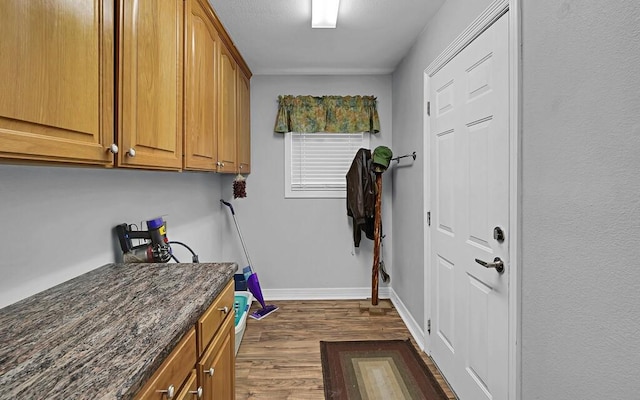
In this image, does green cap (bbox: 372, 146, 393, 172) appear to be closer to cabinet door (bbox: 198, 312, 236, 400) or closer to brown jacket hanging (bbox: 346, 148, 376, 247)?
brown jacket hanging (bbox: 346, 148, 376, 247)

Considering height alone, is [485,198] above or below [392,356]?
above

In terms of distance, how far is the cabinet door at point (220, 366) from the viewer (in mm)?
1228

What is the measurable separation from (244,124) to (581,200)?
2874 millimetres

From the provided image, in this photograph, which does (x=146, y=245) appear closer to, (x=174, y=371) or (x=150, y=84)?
(x=150, y=84)

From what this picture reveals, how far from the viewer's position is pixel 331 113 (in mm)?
3619

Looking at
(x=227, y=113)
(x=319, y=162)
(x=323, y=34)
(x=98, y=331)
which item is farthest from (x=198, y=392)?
(x=319, y=162)

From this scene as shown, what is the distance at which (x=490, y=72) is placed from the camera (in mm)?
1593

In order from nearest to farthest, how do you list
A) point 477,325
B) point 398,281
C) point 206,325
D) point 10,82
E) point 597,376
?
point 10,82 → point 597,376 → point 206,325 → point 477,325 → point 398,281

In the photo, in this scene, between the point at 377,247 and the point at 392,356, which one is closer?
the point at 392,356

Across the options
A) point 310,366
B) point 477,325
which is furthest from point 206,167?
point 477,325

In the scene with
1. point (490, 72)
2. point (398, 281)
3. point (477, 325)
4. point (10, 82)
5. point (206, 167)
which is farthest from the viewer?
point (398, 281)

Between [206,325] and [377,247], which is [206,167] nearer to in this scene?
[206,325]

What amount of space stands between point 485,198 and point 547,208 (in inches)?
18.3

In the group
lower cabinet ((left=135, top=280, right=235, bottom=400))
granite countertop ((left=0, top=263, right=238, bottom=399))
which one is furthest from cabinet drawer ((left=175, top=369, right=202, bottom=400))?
granite countertop ((left=0, top=263, right=238, bottom=399))
